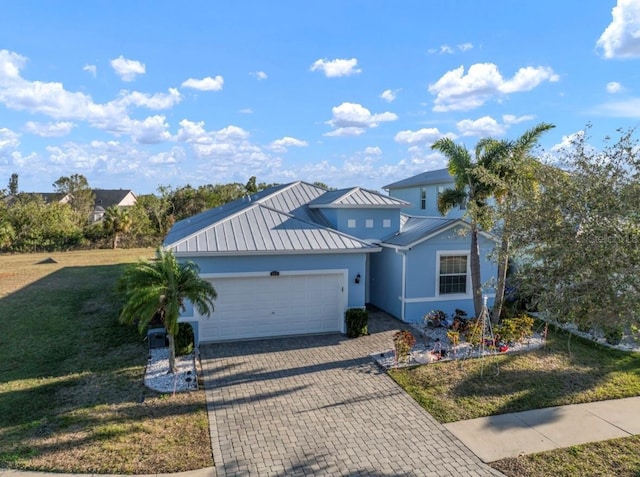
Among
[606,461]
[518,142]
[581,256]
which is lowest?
[606,461]

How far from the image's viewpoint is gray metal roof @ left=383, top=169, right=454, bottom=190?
27400 millimetres

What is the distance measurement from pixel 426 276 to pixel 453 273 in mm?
1161

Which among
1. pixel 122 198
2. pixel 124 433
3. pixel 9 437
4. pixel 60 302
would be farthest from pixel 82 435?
pixel 122 198

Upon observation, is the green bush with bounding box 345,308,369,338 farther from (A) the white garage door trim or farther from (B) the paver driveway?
(B) the paver driveway

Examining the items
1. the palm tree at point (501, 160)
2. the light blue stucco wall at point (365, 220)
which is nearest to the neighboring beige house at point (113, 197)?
the light blue stucco wall at point (365, 220)

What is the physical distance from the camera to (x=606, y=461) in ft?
24.5

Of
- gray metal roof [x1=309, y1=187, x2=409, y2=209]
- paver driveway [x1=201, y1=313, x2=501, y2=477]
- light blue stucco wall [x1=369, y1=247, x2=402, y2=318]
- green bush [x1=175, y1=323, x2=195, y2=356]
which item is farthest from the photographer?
gray metal roof [x1=309, y1=187, x2=409, y2=209]

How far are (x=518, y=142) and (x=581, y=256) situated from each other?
8093 millimetres

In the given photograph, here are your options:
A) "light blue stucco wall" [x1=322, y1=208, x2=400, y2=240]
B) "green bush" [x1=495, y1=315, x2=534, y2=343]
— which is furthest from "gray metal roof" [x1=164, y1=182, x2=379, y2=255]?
"green bush" [x1=495, y1=315, x2=534, y2=343]

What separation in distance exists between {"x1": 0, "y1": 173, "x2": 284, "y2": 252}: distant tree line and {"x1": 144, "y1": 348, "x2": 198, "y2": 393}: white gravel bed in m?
31.1

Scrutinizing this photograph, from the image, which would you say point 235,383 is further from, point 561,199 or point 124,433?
point 561,199

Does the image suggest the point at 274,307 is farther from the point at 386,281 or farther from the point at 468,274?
the point at 468,274

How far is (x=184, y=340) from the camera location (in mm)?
12250

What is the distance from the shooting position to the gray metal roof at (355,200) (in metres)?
17.1
